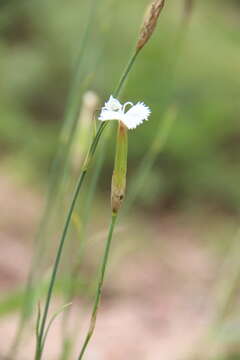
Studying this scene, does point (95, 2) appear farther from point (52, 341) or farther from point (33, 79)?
point (33, 79)

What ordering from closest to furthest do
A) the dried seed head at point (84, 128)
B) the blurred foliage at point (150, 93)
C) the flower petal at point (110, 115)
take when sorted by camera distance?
1. the flower petal at point (110, 115)
2. the dried seed head at point (84, 128)
3. the blurred foliage at point (150, 93)

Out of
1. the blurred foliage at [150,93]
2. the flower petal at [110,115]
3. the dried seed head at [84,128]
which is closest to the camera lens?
the flower petal at [110,115]

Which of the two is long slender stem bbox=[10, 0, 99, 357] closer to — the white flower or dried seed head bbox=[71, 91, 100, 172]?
dried seed head bbox=[71, 91, 100, 172]

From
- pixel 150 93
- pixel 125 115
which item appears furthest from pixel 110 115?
pixel 150 93

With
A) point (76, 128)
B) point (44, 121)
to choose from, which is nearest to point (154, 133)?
point (44, 121)

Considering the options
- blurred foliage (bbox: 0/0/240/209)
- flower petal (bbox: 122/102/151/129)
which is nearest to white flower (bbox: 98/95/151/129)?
flower petal (bbox: 122/102/151/129)

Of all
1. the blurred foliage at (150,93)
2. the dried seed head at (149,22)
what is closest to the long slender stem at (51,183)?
the dried seed head at (149,22)

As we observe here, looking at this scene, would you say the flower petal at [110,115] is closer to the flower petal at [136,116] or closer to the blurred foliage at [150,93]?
the flower petal at [136,116]

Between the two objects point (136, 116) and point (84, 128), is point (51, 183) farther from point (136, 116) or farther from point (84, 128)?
point (136, 116)
